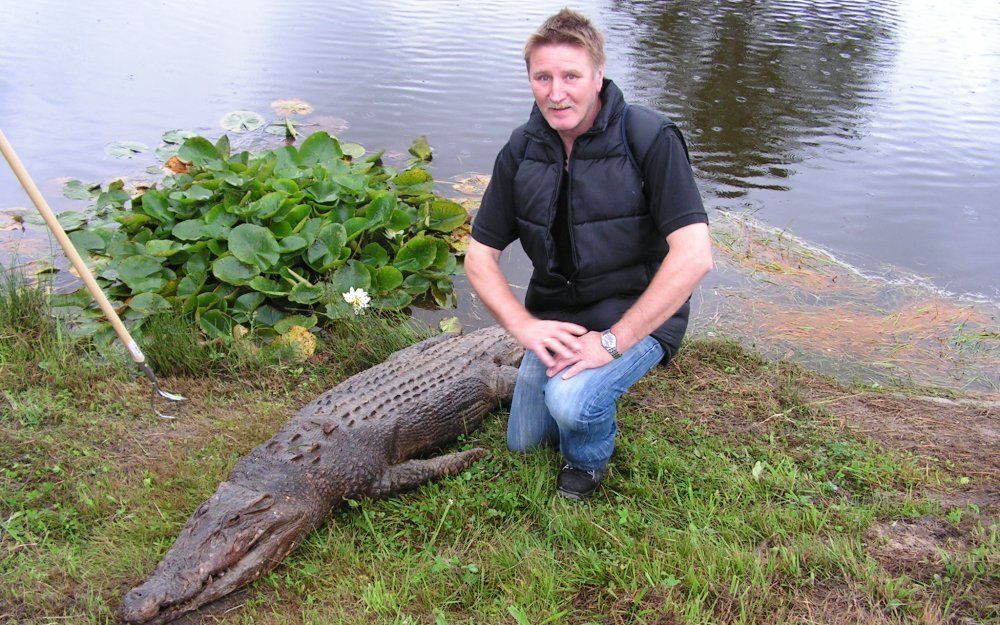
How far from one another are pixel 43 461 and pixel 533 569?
7.14ft

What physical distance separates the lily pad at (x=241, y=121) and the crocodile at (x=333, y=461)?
3784 mm

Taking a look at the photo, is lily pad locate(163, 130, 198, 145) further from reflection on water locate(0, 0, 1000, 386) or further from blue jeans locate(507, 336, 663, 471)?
blue jeans locate(507, 336, 663, 471)

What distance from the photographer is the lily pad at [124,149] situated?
20.2 feet

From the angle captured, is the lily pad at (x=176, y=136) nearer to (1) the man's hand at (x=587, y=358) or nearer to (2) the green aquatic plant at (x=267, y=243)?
(2) the green aquatic plant at (x=267, y=243)

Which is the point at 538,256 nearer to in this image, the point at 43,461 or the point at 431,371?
the point at 431,371

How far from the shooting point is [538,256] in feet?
9.35

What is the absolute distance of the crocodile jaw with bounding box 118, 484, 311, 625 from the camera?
2.38 metres

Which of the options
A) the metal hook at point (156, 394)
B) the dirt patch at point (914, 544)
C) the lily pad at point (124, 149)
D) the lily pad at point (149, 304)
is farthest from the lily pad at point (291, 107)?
the dirt patch at point (914, 544)

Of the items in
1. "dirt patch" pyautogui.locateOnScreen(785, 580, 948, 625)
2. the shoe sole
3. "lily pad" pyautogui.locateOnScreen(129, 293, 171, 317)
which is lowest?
the shoe sole

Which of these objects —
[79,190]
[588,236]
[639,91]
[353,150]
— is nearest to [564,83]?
[588,236]

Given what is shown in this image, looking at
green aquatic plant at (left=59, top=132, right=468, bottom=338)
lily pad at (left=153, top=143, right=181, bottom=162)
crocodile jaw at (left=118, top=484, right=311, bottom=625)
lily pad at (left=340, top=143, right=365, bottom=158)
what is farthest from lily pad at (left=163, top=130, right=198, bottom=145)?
crocodile jaw at (left=118, top=484, right=311, bottom=625)

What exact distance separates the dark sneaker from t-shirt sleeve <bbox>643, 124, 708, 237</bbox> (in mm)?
1006

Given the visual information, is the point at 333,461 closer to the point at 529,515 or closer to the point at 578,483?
the point at 529,515

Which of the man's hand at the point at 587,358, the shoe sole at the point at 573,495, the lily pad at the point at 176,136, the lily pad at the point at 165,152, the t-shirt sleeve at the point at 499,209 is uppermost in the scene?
the t-shirt sleeve at the point at 499,209
